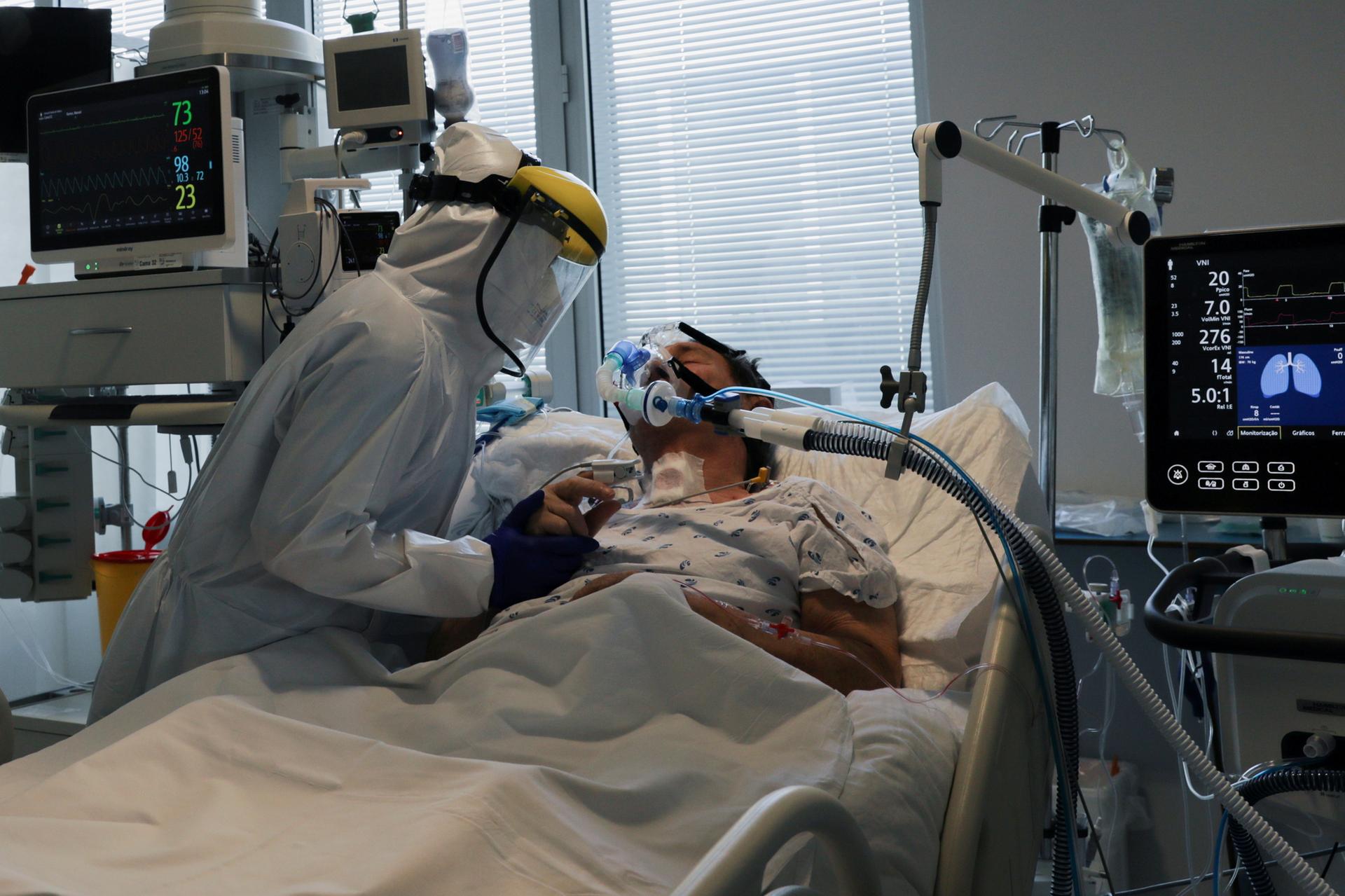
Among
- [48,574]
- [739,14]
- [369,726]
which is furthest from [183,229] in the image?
[739,14]

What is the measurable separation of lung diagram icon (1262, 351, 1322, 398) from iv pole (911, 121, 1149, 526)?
0.75 feet

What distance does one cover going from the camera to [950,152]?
1.19 meters

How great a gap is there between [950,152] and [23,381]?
7.10ft

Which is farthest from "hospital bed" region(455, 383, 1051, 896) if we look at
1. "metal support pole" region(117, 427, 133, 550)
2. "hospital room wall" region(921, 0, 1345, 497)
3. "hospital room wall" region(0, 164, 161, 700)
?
"hospital room wall" region(0, 164, 161, 700)

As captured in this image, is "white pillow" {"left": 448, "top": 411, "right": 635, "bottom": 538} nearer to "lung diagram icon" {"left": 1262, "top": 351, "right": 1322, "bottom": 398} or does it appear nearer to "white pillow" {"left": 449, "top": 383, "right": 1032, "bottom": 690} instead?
"white pillow" {"left": 449, "top": 383, "right": 1032, "bottom": 690}

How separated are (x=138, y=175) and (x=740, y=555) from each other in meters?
1.64

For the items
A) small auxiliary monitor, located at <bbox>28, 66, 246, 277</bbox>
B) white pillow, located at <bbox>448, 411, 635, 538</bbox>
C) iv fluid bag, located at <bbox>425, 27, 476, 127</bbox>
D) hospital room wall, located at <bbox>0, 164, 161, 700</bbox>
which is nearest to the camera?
white pillow, located at <bbox>448, 411, 635, 538</bbox>

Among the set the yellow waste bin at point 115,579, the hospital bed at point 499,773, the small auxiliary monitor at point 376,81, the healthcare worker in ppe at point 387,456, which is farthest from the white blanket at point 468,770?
the small auxiliary monitor at point 376,81

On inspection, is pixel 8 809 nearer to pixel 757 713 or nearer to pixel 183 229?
pixel 757 713

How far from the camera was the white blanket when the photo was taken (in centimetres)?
99

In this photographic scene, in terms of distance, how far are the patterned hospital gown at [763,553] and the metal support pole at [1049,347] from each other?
11.3 inches

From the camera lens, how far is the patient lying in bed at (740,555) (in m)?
1.60

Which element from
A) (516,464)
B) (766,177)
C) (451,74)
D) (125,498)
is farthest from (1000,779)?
(125,498)

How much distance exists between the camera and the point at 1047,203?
5.84 ft
